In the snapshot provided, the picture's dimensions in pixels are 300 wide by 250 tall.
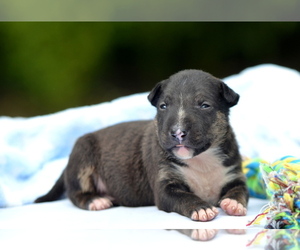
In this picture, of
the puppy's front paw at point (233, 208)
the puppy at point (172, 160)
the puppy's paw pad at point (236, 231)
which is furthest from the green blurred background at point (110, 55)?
the puppy's paw pad at point (236, 231)

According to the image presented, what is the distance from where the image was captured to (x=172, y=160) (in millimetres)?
2719

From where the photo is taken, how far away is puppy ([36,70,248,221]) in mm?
2410

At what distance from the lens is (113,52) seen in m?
4.62

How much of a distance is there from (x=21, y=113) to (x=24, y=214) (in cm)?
190

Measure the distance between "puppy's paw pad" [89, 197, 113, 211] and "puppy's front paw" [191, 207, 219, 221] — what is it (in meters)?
0.80

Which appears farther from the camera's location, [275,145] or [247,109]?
[247,109]

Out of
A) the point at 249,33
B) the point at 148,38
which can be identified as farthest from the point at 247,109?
the point at 148,38

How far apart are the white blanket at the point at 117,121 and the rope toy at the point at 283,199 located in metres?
1.22

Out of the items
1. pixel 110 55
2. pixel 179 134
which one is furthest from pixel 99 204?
pixel 110 55

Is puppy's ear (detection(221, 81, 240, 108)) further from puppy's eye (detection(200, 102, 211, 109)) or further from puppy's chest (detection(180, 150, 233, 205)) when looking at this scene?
puppy's chest (detection(180, 150, 233, 205))

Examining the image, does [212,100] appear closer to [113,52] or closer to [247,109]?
[247,109]

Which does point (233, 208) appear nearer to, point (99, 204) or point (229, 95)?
point (229, 95)

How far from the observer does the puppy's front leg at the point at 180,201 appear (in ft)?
7.55

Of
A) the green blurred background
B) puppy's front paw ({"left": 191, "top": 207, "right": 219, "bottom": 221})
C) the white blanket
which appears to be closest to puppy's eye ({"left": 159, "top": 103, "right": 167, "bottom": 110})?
puppy's front paw ({"left": 191, "top": 207, "right": 219, "bottom": 221})
